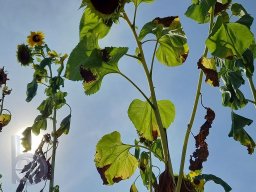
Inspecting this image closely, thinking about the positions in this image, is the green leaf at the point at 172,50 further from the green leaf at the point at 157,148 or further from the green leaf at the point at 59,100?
the green leaf at the point at 59,100

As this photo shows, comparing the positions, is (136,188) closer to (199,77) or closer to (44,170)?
(199,77)

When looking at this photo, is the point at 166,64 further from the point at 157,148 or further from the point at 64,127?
the point at 64,127

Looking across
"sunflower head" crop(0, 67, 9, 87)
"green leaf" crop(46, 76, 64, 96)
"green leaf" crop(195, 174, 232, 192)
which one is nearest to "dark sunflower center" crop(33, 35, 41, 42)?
"sunflower head" crop(0, 67, 9, 87)

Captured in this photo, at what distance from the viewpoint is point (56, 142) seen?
13.0 ft

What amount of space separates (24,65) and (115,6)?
340cm

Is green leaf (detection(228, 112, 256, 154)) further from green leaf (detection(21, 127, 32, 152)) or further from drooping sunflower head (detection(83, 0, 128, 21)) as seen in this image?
green leaf (detection(21, 127, 32, 152))

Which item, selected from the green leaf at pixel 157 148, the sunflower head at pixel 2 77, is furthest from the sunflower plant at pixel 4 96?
the green leaf at pixel 157 148

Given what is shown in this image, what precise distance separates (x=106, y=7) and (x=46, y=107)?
2.28 metres

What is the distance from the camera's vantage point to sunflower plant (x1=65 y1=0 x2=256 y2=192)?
1917 millimetres

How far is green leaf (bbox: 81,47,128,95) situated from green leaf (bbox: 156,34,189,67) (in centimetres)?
32

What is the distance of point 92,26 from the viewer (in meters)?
2.15

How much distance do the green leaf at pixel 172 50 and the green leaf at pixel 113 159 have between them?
49cm

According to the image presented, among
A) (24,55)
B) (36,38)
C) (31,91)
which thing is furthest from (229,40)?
(36,38)

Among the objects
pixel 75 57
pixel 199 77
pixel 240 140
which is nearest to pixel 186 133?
pixel 199 77
